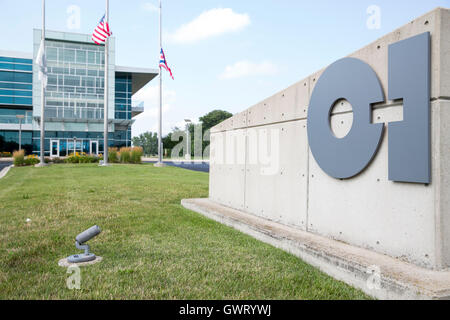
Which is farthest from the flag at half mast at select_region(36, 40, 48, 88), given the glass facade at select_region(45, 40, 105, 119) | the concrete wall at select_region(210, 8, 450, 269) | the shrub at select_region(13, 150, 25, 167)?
the concrete wall at select_region(210, 8, 450, 269)

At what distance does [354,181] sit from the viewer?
4.29m

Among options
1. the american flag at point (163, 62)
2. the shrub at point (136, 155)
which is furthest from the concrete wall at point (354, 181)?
the shrub at point (136, 155)

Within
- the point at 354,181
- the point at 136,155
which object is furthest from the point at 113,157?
the point at 354,181

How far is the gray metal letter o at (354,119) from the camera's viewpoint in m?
4.02

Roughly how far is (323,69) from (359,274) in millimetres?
2733

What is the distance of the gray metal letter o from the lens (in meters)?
4.02

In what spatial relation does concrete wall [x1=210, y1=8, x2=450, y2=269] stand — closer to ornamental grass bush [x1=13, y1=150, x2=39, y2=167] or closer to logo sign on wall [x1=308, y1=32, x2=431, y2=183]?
logo sign on wall [x1=308, y1=32, x2=431, y2=183]

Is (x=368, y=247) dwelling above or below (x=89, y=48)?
below

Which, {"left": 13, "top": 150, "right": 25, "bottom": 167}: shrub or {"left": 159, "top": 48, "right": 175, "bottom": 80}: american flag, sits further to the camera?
{"left": 13, "top": 150, "right": 25, "bottom": 167}: shrub

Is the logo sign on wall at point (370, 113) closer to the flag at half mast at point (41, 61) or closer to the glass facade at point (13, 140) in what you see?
the flag at half mast at point (41, 61)

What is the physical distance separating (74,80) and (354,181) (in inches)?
1800
